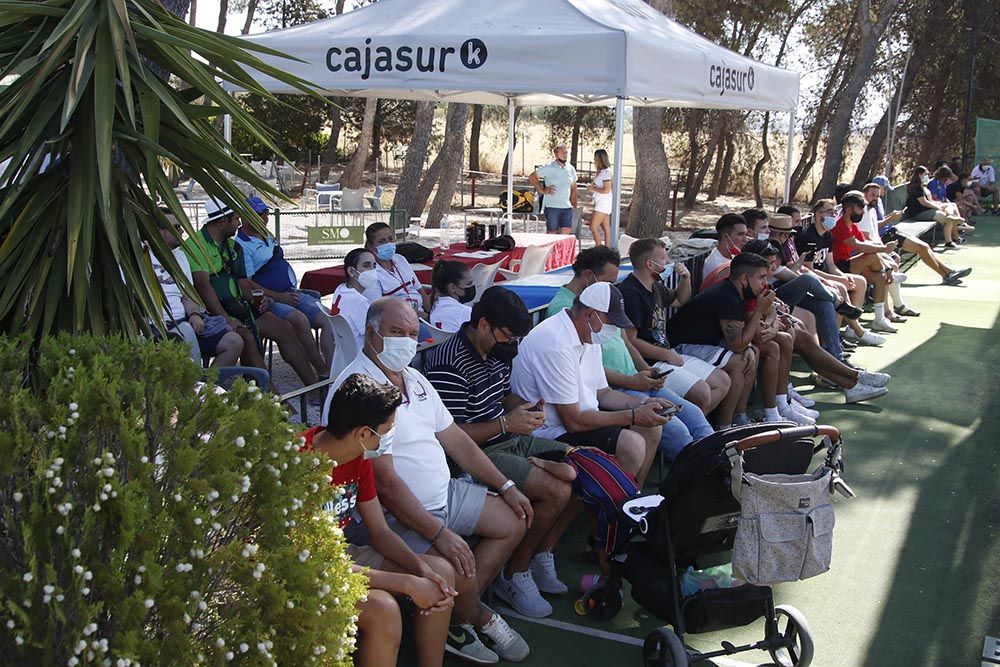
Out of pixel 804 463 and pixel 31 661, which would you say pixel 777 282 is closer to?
pixel 804 463

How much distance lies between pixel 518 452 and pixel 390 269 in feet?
9.91

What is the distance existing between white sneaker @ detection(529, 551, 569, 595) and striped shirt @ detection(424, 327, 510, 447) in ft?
1.92

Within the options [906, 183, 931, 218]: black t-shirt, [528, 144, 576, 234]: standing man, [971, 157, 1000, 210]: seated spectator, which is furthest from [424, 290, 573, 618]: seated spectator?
[971, 157, 1000, 210]: seated spectator

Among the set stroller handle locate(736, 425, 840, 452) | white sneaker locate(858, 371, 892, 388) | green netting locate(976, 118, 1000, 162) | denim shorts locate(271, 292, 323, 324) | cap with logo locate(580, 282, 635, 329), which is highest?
green netting locate(976, 118, 1000, 162)

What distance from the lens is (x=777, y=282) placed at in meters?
8.87

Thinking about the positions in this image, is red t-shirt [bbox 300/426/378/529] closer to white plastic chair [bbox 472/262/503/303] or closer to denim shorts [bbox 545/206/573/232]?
white plastic chair [bbox 472/262/503/303]

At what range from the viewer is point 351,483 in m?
3.65

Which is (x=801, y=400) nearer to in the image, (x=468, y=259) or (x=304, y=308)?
(x=468, y=259)

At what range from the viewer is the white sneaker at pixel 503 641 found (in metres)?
4.09

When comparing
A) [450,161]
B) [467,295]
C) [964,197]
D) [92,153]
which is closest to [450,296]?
[467,295]

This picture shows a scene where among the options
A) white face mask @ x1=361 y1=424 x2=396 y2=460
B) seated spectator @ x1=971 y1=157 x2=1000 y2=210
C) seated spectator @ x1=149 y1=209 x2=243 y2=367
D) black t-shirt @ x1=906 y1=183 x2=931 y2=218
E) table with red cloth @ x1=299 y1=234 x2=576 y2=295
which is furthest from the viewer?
seated spectator @ x1=971 y1=157 x2=1000 y2=210

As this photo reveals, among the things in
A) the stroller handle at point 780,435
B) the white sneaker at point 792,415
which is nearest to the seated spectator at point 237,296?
Answer: the white sneaker at point 792,415

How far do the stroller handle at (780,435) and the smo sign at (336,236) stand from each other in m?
9.04

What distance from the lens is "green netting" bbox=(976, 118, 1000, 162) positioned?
1078 inches
